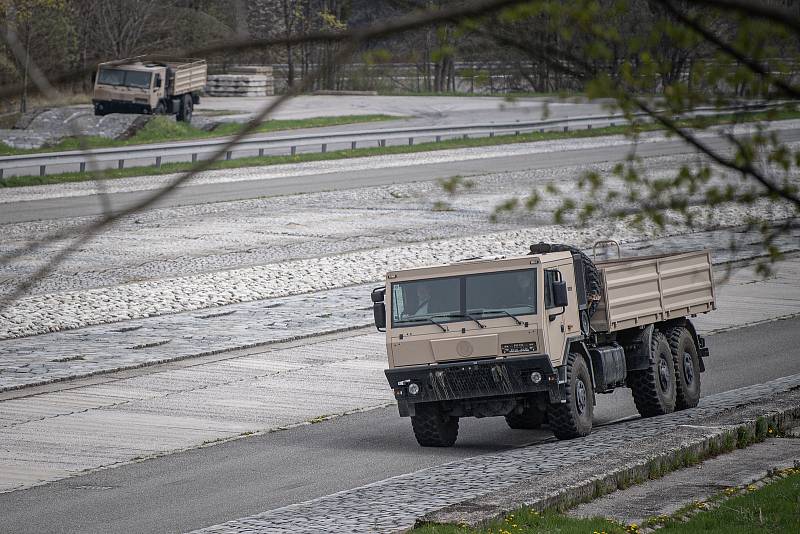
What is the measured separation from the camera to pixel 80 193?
36.9m

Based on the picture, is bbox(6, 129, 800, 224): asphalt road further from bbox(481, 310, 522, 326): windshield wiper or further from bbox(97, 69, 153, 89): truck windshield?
bbox(481, 310, 522, 326): windshield wiper

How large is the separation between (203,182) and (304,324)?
63.9ft

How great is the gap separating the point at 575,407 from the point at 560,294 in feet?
3.66

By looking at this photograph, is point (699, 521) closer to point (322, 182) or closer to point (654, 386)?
point (654, 386)

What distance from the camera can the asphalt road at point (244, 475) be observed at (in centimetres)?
1063

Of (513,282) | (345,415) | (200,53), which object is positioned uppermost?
(200,53)

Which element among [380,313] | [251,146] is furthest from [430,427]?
[251,146]

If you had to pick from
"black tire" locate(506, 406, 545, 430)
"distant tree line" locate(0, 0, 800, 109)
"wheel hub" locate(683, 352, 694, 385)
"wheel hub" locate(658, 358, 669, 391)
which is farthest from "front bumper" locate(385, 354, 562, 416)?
"distant tree line" locate(0, 0, 800, 109)

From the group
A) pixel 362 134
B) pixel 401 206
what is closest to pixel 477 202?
pixel 401 206

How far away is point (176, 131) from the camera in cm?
5088

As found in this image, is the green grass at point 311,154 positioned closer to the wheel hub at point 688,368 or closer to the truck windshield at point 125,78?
the truck windshield at point 125,78

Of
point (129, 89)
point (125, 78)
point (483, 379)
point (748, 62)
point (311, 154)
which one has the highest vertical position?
point (125, 78)

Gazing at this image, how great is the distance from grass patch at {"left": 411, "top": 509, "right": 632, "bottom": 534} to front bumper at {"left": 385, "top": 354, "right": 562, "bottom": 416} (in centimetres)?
384

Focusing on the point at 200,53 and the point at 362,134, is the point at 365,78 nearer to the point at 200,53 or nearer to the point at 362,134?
the point at 362,134
